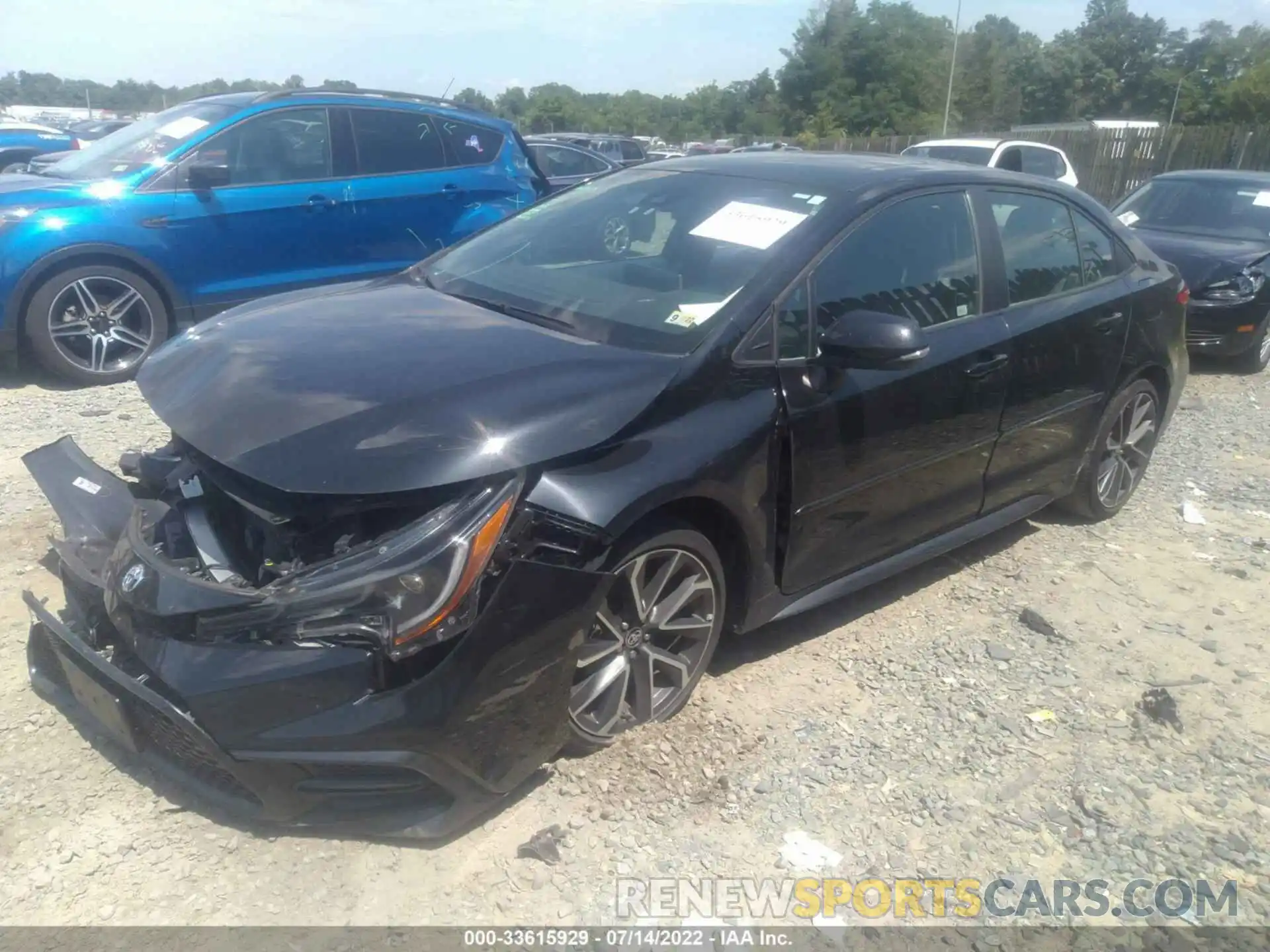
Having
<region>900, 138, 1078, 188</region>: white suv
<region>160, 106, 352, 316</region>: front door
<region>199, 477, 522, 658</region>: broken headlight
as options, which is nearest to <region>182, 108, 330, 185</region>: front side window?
<region>160, 106, 352, 316</region>: front door

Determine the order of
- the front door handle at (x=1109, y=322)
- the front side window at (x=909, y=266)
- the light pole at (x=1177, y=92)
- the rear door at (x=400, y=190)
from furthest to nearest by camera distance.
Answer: the light pole at (x=1177, y=92) < the rear door at (x=400, y=190) < the front door handle at (x=1109, y=322) < the front side window at (x=909, y=266)

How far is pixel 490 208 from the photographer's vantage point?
8.00 m

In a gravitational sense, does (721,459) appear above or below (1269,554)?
above

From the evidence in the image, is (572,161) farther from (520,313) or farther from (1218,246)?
(520,313)

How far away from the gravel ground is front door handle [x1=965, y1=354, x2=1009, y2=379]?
102cm

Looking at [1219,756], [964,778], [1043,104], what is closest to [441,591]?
[964,778]

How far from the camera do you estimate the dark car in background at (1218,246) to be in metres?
8.24

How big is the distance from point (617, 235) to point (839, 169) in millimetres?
858

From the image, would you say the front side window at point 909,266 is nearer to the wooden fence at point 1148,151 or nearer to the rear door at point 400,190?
the rear door at point 400,190

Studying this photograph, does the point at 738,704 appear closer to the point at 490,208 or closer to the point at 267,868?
the point at 267,868

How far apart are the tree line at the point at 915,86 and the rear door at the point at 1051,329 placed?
148ft

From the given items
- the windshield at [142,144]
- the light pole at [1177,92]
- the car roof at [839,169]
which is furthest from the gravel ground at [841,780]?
the light pole at [1177,92]

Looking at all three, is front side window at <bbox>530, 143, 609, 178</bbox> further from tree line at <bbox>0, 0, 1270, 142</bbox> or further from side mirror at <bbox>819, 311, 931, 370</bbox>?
tree line at <bbox>0, 0, 1270, 142</bbox>

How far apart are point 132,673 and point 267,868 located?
597 millimetres
